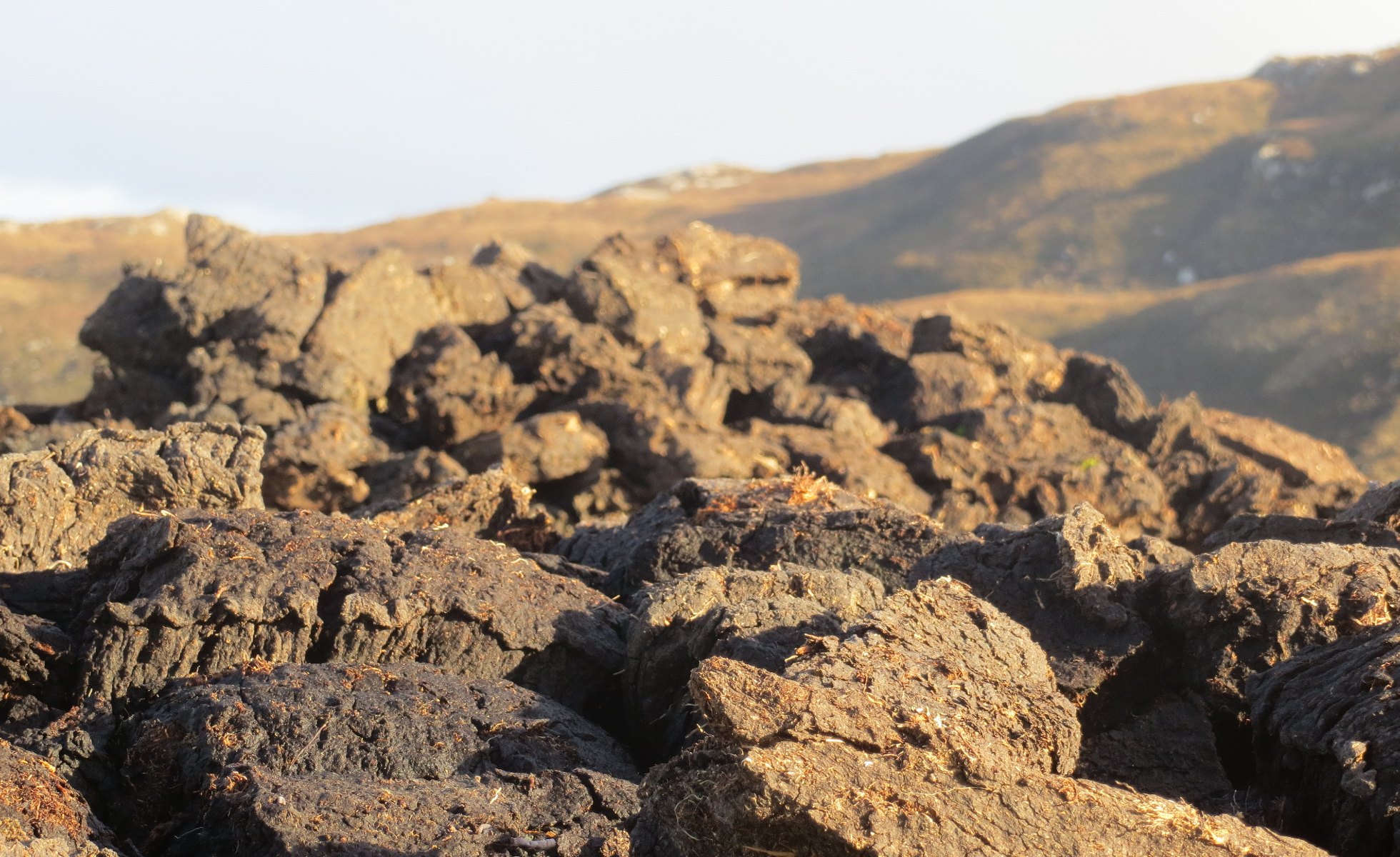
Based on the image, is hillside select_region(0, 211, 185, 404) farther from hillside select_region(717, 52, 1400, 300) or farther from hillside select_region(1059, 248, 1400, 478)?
hillside select_region(717, 52, 1400, 300)

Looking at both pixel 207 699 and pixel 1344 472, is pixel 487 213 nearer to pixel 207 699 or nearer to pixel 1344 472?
pixel 1344 472

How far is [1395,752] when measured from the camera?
203 inches

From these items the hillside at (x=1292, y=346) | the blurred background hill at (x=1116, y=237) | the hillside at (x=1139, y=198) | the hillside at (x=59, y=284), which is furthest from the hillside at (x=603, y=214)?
the hillside at (x=1292, y=346)

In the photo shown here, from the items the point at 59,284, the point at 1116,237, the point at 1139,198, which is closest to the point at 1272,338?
the point at 1116,237

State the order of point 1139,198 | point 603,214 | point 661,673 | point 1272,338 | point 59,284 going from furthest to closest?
point 603,214 → point 1139,198 → point 59,284 → point 1272,338 → point 661,673

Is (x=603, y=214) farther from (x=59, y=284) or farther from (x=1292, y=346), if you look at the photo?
(x=1292, y=346)

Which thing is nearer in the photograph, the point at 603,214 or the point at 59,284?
the point at 59,284

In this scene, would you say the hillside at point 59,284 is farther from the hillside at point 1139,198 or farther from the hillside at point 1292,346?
the hillside at point 1139,198

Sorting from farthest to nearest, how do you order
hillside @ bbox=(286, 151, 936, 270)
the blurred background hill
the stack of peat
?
1. hillside @ bbox=(286, 151, 936, 270)
2. the blurred background hill
3. the stack of peat

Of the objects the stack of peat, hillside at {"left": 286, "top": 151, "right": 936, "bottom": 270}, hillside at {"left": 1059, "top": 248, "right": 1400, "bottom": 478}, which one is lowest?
hillside at {"left": 1059, "top": 248, "right": 1400, "bottom": 478}

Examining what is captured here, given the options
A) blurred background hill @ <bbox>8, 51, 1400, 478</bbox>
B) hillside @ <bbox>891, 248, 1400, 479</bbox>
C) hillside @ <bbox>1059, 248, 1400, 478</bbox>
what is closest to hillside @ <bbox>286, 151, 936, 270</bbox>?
blurred background hill @ <bbox>8, 51, 1400, 478</bbox>

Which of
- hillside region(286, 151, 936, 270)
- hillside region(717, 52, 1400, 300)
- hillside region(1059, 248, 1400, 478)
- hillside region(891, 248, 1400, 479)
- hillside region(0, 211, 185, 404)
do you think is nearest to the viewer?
hillside region(1059, 248, 1400, 478)

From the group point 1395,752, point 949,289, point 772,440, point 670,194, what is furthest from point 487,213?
point 1395,752

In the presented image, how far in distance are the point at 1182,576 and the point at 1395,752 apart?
2123 millimetres
